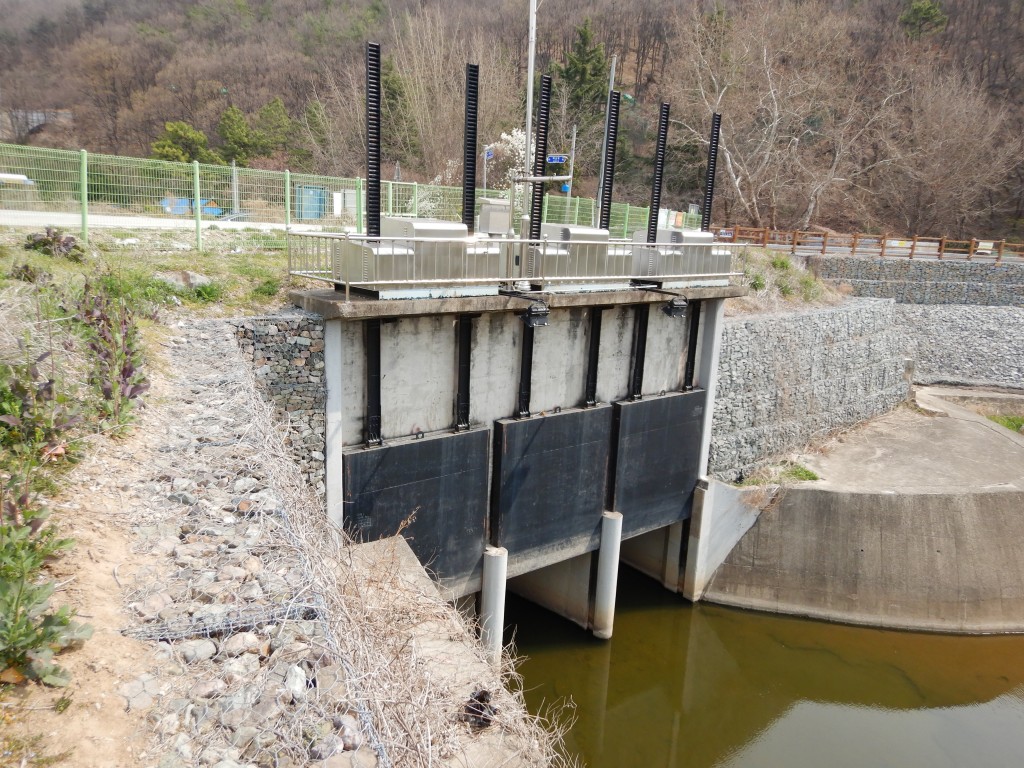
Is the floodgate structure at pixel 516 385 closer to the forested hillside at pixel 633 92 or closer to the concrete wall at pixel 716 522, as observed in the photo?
the concrete wall at pixel 716 522

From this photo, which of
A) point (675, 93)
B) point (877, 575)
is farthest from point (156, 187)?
point (675, 93)

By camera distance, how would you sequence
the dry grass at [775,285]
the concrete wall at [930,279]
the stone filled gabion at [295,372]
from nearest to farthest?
the stone filled gabion at [295,372] < the dry grass at [775,285] < the concrete wall at [930,279]

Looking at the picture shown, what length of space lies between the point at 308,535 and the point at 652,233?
10.2 m

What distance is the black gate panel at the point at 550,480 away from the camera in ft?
36.8

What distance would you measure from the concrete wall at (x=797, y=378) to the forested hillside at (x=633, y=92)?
1364 cm

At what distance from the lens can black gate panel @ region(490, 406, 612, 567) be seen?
11219 millimetres

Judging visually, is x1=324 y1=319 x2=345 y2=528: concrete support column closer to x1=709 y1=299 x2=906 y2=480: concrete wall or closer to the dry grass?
x1=709 y1=299 x2=906 y2=480: concrete wall

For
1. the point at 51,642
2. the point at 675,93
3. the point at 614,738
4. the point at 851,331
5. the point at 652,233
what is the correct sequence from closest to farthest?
1. the point at 51,642
2. the point at 614,738
3. the point at 652,233
4. the point at 851,331
5. the point at 675,93

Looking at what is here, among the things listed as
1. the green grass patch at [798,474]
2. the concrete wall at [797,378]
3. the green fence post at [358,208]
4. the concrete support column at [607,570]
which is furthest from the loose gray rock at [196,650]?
the green grass patch at [798,474]

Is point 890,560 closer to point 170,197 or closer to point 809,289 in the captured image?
point 809,289

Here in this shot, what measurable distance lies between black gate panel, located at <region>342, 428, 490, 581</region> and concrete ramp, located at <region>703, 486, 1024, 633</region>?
671cm

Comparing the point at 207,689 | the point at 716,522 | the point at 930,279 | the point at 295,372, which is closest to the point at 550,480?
the point at 716,522

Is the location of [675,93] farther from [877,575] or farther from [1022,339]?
[877,575]

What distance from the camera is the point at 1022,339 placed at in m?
25.0
